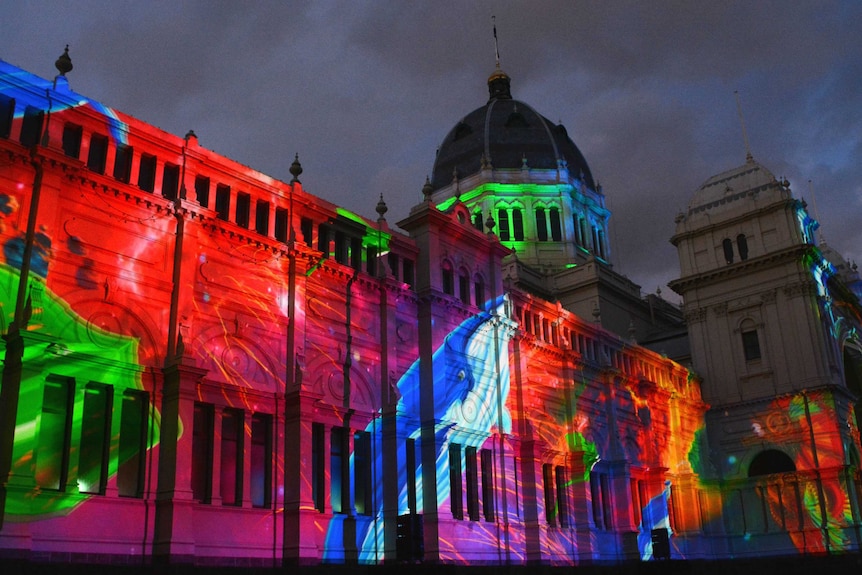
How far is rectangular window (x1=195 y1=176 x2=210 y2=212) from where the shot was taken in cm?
2770

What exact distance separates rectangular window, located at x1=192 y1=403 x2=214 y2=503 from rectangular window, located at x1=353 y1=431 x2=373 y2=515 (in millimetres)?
6322

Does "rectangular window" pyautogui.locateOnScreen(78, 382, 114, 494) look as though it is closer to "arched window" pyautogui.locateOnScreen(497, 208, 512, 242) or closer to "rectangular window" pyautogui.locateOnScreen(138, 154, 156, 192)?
"rectangular window" pyautogui.locateOnScreen(138, 154, 156, 192)

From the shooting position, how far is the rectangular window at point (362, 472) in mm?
29688

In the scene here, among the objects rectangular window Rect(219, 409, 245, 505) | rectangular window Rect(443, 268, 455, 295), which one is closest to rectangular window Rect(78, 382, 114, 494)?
rectangular window Rect(219, 409, 245, 505)

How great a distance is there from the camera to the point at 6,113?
76.4 ft

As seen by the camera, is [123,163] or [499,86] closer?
[123,163]

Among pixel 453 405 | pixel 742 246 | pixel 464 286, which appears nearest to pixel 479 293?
pixel 464 286

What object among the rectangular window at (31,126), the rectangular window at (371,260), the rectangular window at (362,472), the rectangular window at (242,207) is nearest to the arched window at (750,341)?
the rectangular window at (371,260)

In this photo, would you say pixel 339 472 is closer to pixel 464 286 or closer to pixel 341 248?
pixel 341 248

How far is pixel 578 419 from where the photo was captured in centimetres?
4353

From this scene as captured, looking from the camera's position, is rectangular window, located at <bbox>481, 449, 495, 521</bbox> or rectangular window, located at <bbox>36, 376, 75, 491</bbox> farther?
rectangular window, located at <bbox>481, 449, 495, 521</bbox>

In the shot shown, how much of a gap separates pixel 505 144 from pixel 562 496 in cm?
4095

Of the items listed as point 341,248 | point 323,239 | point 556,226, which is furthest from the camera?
point 556,226

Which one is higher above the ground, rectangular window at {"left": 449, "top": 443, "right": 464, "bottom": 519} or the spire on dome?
the spire on dome
